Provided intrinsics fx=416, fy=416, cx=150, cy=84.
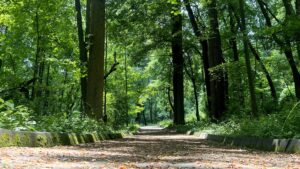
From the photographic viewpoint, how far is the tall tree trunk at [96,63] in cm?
1506

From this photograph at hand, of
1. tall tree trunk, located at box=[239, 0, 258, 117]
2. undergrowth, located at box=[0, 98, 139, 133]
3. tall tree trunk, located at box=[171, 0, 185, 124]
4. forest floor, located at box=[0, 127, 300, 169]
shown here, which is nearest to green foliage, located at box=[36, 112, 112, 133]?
undergrowth, located at box=[0, 98, 139, 133]

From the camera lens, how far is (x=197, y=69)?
144 feet

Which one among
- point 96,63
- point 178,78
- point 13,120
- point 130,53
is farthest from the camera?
point 130,53

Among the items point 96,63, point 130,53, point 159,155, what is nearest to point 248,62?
point 96,63

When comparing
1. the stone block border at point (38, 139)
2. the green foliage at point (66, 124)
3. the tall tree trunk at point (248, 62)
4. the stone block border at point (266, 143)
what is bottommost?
the stone block border at point (266, 143)

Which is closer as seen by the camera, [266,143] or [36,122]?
[266,143]

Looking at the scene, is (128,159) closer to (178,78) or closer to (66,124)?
(66,124)

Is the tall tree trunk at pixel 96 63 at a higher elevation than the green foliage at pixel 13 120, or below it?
higher

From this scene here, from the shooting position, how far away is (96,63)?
1517cm

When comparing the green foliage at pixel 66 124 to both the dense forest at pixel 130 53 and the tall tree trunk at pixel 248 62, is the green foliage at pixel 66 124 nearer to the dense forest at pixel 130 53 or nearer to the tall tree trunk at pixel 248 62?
the dense forest at pixel 130 53

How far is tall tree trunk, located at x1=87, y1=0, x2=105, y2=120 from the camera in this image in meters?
15.1

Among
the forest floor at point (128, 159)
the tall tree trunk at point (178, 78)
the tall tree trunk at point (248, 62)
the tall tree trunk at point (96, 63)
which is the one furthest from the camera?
the tall tree trunk at point (178, 78)

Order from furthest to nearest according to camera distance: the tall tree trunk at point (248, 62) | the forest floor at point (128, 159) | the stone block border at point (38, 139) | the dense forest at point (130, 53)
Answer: the tall tree trunk at point (248, 62)
the dense forest at point (130, 53)
the stone block border at point (38, 139)
the forest floor at point (128, 159)

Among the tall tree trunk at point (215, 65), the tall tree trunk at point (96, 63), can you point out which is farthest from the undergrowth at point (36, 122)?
the tall tree trunk at point (215, 65)
